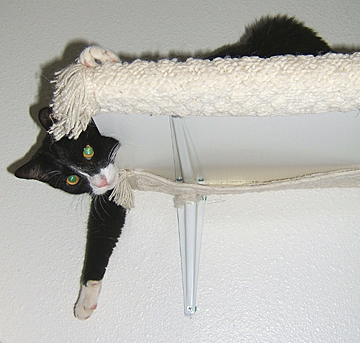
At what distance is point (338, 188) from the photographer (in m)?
0.99

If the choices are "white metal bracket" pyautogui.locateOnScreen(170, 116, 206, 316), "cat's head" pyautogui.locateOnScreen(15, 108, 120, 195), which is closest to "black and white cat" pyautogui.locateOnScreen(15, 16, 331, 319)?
"cat's head" pyautogui.locateOnScreen(15, 108, 120, 195)

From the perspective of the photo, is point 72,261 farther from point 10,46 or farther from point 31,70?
point 10,46

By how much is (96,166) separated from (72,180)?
0.09 m

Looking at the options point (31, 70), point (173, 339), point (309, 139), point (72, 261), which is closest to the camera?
point (309, 139)

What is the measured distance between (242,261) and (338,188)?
13.1 inches

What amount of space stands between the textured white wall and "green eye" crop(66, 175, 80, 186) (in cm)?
16

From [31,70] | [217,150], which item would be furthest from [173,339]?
[31,70]

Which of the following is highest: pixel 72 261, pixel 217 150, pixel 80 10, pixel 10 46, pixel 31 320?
pixel 80 10

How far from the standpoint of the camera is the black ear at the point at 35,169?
0.91m

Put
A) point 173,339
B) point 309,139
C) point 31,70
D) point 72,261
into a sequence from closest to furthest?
point 309,139 → point 173,339 → point 72,261 → point 31,70

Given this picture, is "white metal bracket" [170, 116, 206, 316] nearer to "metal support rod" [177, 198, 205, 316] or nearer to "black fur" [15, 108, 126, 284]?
"metal support rod" [177, 198, 205, 316]

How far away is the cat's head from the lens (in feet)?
2.80

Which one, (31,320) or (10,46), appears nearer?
(31,320)

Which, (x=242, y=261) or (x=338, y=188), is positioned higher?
(x=338, y=188)
